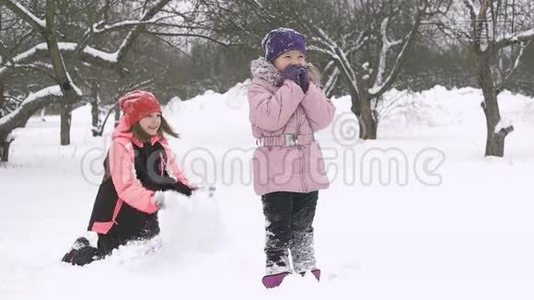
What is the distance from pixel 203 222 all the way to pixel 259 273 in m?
0.60

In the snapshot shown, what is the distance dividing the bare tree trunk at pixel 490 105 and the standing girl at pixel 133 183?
398 inches

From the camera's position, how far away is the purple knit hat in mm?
3480

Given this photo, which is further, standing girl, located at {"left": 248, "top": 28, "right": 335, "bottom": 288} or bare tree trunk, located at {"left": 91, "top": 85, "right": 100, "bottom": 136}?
bare tree trunk, located at {"left": 91, "top": 85, "right": 100, "bottom": 136}

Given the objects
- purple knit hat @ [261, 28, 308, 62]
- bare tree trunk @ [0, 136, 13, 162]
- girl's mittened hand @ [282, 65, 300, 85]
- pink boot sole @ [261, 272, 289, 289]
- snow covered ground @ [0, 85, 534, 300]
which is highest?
purple knit hat @ [261, 28, 308, 62]

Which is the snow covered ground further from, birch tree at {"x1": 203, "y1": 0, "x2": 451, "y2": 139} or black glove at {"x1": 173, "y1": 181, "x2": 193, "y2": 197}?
birch tree at {"x1": 203, "y1": 0, "x2": 451, "y2": 139}

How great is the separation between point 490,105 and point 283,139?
10820mm

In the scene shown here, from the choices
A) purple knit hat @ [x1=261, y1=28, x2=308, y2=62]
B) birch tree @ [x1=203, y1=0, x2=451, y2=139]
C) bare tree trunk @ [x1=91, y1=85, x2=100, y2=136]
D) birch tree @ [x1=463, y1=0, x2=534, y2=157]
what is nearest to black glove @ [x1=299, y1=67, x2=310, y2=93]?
purple knit hat @ [x1=261, y1=28, x2=308, y2=62]

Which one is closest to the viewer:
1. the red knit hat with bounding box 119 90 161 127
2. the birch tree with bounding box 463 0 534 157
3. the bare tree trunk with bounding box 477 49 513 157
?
the red knit hat with bounding box 119 90 161 127

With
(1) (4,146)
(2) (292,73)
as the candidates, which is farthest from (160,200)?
(1) (4,146)

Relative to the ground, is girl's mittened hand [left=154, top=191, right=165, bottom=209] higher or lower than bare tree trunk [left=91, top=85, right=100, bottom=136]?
lower

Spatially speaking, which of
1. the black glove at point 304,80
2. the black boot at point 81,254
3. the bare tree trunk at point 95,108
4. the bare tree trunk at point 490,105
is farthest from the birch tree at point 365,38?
the black glove at point 304,80

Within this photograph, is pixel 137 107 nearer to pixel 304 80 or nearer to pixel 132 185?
pixel 132 185

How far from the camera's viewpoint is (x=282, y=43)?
3482 mm

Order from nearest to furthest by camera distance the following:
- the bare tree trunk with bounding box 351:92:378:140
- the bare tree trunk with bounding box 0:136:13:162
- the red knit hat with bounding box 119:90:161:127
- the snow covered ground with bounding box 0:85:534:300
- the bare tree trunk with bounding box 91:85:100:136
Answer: the snow covered ground with bounding box 0:85:534:300 < the red knit hat with bounding box 119:90:161:127 < the bare tree trunk with bounding box 0:136:13:162 < the bare tree trunk with bounding box 351:92:378:140 < the bare tree trunk with bounding box 91:85:100:136
